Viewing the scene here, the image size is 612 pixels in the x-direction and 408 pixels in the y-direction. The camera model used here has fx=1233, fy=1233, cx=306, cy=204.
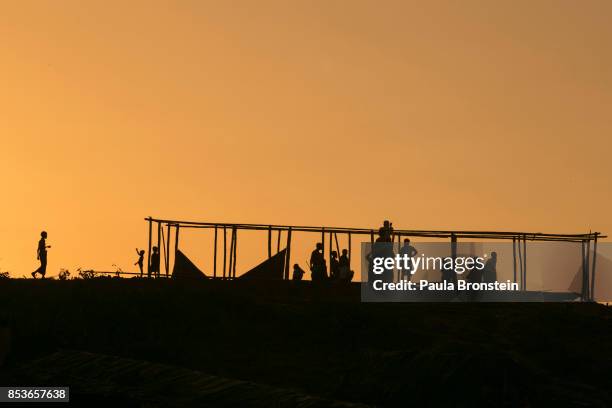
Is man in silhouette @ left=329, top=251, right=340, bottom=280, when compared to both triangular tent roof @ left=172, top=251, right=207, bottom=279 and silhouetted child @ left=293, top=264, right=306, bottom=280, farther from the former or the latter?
triangular tent roof @ left=172, top=251, right=207, bottom=279

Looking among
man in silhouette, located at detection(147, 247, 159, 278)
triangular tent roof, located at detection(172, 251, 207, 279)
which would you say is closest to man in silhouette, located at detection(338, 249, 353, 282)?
triangular tent roof, located at detection(172, 251, 207, 279)

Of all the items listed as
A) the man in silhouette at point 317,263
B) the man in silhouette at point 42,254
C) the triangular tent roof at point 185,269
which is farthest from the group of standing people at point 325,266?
the man in silhouette at point 42,254

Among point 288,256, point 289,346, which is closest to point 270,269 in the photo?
point 288,256

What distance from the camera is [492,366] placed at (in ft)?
43.1

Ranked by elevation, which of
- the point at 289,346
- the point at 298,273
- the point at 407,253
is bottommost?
the point at 289,346

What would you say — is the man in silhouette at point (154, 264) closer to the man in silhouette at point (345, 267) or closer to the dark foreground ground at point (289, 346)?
the dark foreground ground at point (289, 346)

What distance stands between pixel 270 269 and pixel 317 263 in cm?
133

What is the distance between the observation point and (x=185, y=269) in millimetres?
31609

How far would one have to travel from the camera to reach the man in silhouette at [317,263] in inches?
1262

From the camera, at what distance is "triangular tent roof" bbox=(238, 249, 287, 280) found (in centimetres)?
3142

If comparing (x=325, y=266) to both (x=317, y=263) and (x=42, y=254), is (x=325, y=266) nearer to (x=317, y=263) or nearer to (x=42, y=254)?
(x=317, y=263)

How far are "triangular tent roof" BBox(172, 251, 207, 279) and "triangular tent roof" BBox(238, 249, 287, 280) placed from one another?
1.12 meters

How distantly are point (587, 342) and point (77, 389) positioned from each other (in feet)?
47.9

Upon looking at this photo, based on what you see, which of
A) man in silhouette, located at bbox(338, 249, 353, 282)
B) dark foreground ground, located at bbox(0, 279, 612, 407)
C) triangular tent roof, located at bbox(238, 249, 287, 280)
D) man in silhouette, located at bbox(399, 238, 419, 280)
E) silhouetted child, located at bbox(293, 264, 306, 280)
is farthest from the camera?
silhouetted child, located at bbox(293, 264, 306, 280)
